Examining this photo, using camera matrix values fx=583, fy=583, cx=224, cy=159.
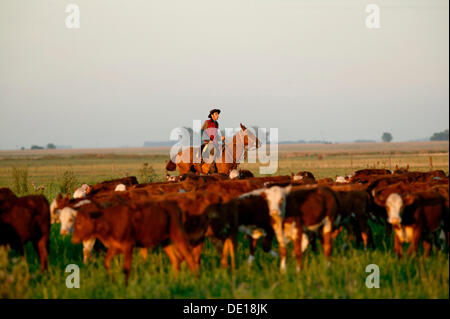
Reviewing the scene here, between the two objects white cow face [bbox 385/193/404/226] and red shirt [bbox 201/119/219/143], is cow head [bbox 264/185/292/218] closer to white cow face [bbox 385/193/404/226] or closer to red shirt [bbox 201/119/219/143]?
white cow face [bbox 385/193/404/226]

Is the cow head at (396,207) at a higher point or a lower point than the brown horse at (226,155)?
lower

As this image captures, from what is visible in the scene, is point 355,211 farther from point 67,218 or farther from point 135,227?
point 67,218

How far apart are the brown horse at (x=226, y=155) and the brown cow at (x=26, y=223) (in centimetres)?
1096

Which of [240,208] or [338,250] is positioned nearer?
[240,208]

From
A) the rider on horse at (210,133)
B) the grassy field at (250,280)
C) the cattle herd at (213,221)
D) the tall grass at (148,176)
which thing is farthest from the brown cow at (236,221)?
the tall grass at (148,176)

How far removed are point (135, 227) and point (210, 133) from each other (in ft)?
39.1

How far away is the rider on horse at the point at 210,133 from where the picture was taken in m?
21.0

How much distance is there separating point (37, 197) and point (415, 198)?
272 inches

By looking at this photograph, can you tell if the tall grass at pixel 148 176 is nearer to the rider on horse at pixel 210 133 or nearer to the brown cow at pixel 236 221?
the rider on horse at pixel 210 133

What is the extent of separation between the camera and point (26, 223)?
1039 cm

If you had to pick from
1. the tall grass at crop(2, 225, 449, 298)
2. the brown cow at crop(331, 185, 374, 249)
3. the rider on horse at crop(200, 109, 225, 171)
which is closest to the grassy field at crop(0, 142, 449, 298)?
the tall grass at crop(2, 225, 449, 298)
